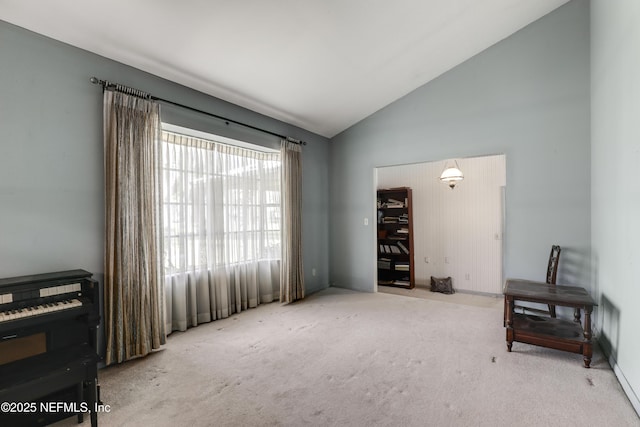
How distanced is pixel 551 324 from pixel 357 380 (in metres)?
1.97

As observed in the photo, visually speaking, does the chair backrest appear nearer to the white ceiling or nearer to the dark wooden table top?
the dark wooden table top

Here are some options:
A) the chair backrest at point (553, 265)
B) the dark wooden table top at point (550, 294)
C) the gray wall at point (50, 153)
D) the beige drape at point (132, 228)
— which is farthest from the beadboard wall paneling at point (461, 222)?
the gray wall at point (50, 153)

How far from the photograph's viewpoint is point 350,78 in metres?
3.72

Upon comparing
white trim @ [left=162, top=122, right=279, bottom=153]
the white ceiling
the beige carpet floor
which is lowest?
the beige carpet floor

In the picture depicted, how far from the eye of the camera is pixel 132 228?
2.58 m

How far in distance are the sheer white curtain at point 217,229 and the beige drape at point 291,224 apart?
202mm

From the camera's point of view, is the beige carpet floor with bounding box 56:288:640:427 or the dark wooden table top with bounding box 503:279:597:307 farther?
the dark wooden table top with bounding box 503:279:597:307

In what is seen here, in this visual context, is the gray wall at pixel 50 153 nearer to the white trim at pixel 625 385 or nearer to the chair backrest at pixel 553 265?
the white trim at pixel 625 385

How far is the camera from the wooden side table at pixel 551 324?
2.46 metres

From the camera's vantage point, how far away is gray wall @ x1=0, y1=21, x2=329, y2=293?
6.79ft

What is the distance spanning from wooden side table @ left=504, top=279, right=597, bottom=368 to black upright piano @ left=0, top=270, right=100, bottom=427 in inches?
128

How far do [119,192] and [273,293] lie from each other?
2519 millimetres

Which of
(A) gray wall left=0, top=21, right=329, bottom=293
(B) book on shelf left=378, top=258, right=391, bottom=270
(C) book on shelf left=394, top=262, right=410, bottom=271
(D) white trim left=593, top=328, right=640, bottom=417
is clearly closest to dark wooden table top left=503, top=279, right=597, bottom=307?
(D) white trim left=593, top=328, right=640, bottom=417

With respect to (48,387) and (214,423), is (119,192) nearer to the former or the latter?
(48,387)
